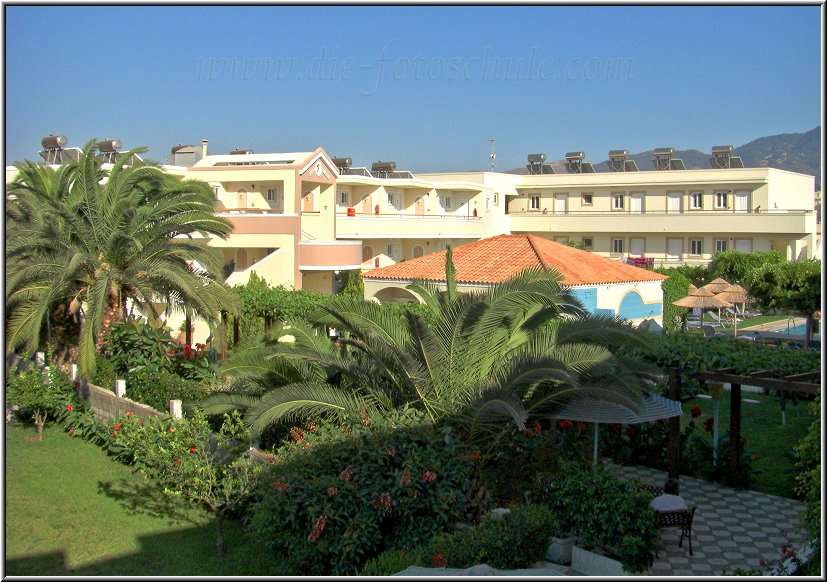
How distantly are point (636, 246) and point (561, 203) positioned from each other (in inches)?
258

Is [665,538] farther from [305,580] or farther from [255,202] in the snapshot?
[255,202]

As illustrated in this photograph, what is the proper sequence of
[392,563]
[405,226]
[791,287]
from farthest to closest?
[405,226] → [791,287] → [392,563]

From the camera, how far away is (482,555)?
9.56 meters

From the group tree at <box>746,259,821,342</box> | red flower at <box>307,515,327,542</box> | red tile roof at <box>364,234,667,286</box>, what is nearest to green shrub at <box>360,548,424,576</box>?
red flower at <box>307,515,327,542</box>

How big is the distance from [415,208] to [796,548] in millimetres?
39856

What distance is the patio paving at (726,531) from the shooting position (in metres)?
10.8

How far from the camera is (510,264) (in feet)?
85.1

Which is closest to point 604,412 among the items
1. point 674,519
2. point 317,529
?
point 674,519

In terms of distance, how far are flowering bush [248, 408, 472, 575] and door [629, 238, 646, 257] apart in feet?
139

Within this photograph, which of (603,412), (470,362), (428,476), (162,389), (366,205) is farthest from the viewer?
(366,205)

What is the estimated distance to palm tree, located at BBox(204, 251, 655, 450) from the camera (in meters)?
12.3

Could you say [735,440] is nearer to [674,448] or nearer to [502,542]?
[674,448]

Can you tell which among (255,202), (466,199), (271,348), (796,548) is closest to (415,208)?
(466,199)

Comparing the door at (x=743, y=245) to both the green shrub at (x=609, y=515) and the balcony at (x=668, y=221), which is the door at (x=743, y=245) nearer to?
the balcony at (x=668, y=221)
